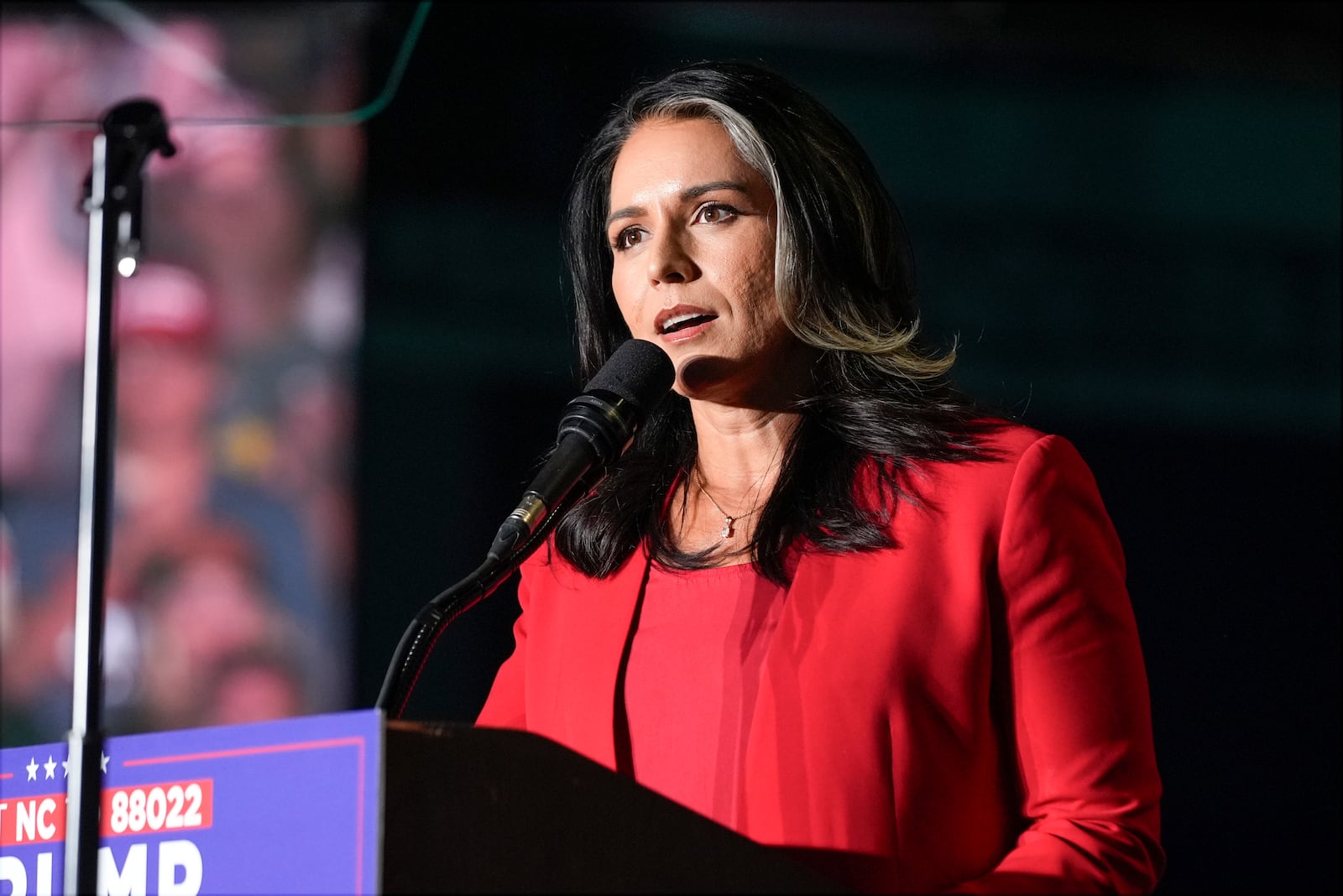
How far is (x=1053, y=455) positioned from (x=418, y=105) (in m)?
2.32

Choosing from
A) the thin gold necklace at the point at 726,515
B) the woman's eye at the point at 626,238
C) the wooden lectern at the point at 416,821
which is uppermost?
the woman's eye at the point at 626,238

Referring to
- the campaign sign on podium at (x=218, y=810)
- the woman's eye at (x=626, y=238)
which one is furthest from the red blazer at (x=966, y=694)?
the campaign sign on podium at (x=218, y=810)

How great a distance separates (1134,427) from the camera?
360 cm

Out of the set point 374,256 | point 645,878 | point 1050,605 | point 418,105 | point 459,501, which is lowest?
point 645,878

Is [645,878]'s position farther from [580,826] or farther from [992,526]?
[992,526]

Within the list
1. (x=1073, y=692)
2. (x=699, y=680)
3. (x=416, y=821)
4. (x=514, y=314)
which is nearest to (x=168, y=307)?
(x=514, y=314)

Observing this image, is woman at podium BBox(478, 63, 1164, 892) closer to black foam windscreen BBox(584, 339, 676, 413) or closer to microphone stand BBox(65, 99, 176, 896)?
black foam windscreen BBox(584, 339, 676, 413)

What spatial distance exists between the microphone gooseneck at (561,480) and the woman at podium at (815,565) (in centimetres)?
23

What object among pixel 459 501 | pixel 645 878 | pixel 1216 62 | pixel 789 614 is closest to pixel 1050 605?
pixel 789 614

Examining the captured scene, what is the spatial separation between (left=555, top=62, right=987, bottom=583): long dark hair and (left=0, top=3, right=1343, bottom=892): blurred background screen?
1.51m

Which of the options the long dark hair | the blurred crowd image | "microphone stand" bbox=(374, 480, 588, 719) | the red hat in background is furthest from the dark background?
"microphone stand" bbox=(374, 480, 588, 719)

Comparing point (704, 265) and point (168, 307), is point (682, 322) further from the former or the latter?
point (168, 307)

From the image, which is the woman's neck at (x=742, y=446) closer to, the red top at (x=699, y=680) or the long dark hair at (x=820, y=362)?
the long dark hair at (x=820, y=362)

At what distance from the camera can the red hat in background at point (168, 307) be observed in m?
3.22
